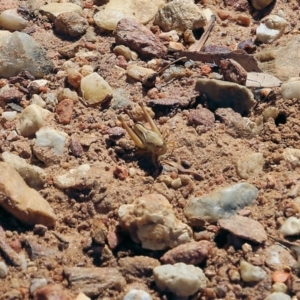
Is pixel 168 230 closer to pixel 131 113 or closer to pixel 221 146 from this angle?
pixel 221 146

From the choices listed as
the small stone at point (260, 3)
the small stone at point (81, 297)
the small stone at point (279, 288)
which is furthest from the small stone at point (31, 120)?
the small stone at point (260, 3)

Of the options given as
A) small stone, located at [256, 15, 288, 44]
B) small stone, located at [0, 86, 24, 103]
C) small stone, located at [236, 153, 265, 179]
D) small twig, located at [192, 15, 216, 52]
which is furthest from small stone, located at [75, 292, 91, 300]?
small stone, located at [256, 15, 288, 44]

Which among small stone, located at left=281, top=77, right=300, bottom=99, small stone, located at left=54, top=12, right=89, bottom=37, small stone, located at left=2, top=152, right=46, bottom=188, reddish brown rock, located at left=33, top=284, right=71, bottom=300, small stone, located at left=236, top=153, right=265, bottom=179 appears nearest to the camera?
reddish brown rock, located at left=33, top=284, right=71, bottom=300

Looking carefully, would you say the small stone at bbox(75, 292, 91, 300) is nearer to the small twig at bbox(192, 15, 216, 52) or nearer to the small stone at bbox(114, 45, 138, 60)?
the small stone at bbox(114, 45, 138, 60)

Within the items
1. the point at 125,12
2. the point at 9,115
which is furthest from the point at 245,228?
the point at 125,12

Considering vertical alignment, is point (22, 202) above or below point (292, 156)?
below

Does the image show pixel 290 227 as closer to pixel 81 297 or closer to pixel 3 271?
pixel 81 297
